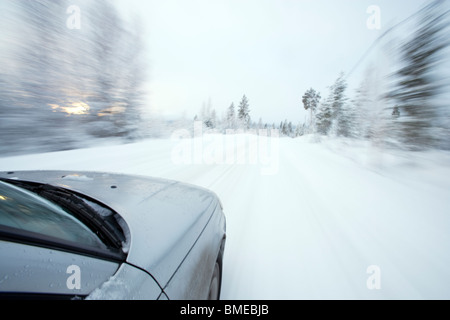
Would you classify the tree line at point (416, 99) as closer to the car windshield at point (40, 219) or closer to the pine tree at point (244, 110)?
the car windshield at point (40, 219)

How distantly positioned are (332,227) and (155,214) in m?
2.72

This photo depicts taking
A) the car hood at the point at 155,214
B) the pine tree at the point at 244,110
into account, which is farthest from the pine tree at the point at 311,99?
the car hood at the point at 155,214

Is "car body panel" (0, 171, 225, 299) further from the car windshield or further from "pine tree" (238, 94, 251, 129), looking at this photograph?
"pine tree" (238, 94, 251, 129)

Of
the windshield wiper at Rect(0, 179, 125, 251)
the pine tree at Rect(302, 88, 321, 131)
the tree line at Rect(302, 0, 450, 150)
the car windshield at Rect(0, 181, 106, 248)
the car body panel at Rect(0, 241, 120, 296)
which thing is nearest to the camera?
the car body panel at Rect(0, 241, 120, 296)

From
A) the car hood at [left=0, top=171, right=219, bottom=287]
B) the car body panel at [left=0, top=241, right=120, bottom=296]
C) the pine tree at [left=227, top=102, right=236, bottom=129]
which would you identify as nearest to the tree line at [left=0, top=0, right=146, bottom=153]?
the car hood at [left=0, top=171, right=219, bottom=287]

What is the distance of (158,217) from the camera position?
1.18m

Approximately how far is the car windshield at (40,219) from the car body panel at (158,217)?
213mm

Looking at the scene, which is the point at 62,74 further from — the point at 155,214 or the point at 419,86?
the point at 419,86

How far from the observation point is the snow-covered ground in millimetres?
1750

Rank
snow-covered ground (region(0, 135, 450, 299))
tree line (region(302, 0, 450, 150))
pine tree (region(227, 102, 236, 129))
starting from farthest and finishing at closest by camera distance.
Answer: pine tree (region(227, 102, 236, 129)) < tree line (region(302, 0, 450, 150)) < snow-covered ground (region(0, 135, 450, 299))

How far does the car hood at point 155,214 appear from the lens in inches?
33.7

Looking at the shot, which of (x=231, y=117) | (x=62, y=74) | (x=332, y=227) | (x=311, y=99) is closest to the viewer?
(x=332, y=227)

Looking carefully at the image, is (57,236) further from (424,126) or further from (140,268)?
(424,126)

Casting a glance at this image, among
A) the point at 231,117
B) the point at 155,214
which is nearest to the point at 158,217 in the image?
the point at 155,214
